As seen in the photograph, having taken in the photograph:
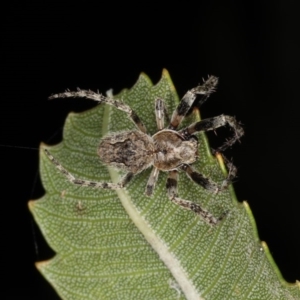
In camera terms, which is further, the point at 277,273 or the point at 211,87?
the point at 211,87

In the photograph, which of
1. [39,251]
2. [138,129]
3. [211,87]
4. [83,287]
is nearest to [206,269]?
[83,287]

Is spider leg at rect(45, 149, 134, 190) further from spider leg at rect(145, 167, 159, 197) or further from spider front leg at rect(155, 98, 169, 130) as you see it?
spider front leg at rect(155, 98, 169, 130)

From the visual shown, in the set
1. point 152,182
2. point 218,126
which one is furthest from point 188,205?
point 218,126

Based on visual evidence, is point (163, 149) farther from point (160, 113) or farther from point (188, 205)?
point (188, 205)

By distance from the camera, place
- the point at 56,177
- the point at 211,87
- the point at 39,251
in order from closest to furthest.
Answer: the point at 56,177
the point at 211,87
the point at 39,251

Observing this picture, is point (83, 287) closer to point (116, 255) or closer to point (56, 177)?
point (116, 255)

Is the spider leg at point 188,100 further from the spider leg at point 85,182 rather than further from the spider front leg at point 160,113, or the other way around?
the spider leg at point 85,182

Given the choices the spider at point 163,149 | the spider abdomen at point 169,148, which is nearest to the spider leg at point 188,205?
the spider at point 163,149
